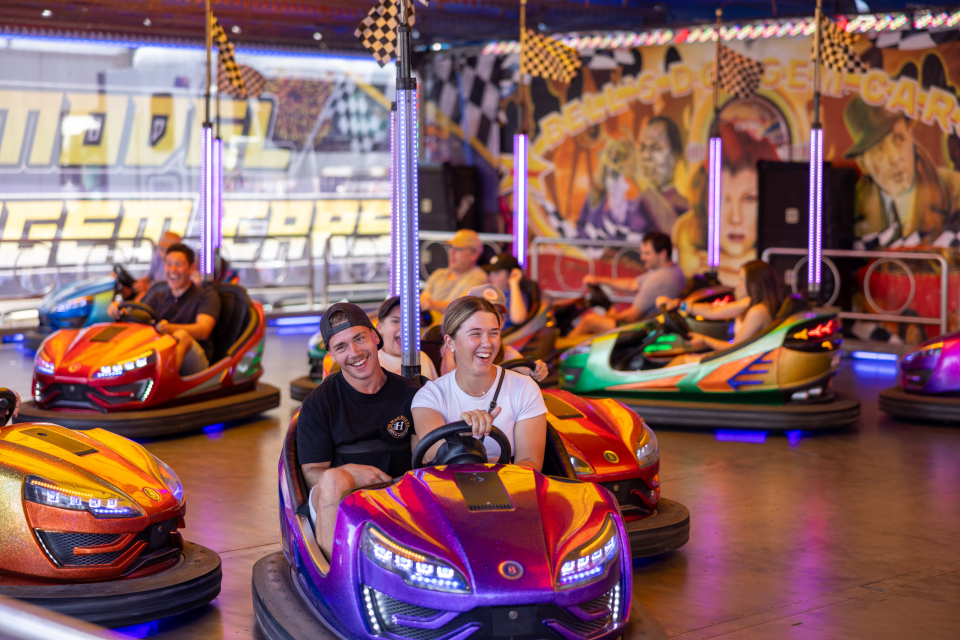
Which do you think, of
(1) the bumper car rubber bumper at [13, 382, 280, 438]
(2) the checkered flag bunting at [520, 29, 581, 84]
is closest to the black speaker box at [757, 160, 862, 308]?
(2) the checkered flag bunting at [520, 29, 581, 84]

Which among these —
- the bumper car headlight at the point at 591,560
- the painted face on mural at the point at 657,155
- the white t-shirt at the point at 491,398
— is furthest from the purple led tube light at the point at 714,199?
the bumper car headlight at the point at 591,560

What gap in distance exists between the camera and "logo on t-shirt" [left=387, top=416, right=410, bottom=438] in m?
2.56

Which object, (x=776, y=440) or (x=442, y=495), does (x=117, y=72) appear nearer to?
(x=776, y=440)

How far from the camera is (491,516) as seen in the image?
6.84ft

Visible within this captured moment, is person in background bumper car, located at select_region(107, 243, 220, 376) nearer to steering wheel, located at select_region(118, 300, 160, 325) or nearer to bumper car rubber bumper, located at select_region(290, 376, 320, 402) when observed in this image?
steering wheel, located at select_region(118, 300, 160, 325)

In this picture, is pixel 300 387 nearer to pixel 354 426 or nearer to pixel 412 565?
pixel 354 426

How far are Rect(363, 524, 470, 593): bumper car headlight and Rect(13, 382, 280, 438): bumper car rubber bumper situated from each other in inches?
109

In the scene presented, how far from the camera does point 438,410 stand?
2.48 metres

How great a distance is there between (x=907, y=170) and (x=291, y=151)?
532 centimetres

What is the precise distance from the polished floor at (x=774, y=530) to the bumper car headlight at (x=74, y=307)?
7.93ft

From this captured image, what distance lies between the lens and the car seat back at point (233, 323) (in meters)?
5.20

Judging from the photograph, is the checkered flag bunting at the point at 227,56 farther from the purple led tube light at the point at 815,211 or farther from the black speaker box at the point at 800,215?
the black speaker box at the point at 800,215

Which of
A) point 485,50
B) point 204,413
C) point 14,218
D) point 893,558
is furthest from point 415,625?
point 485,50

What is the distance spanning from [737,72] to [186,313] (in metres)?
4.09
